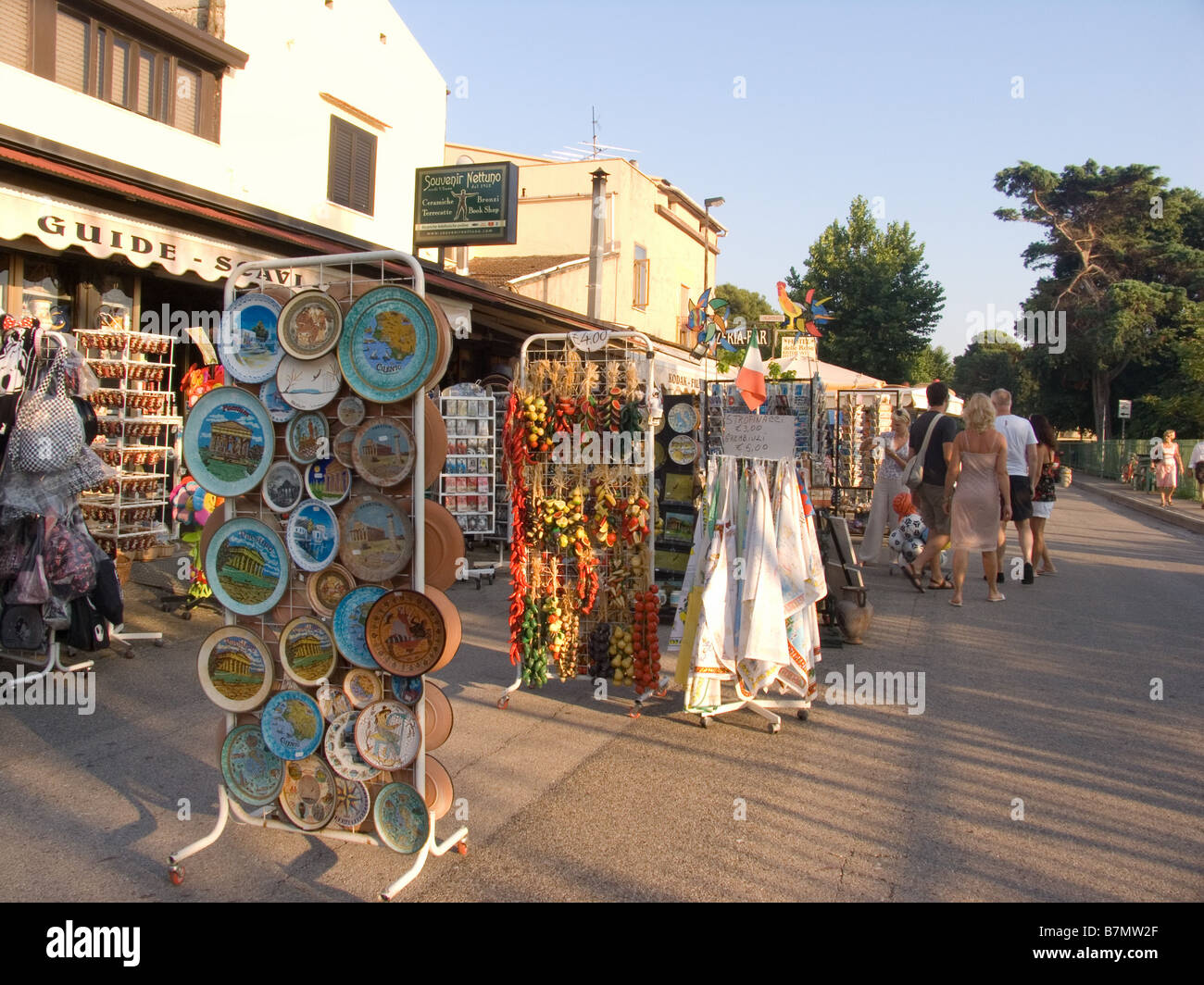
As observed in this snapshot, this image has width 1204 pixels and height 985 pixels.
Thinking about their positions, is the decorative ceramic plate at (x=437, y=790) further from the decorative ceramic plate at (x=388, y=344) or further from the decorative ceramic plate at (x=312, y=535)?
Answer: the decorative ceramic plate at (x=388, y=344)

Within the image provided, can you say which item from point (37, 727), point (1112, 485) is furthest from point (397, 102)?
point (1112, 485)

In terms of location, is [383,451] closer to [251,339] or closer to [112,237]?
[251,339]

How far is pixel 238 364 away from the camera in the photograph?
359 cm

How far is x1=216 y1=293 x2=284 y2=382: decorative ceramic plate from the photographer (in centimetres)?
355

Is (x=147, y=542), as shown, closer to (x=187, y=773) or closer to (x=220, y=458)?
(x=187, y=773)

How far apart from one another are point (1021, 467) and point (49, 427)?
383 inches

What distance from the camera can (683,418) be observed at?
7988 mm

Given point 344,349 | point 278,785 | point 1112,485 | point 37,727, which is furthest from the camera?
point 1112,485

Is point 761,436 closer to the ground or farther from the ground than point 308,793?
farther from the ground

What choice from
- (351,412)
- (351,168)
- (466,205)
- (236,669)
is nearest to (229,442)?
(351,412)

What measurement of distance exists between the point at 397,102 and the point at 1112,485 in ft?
96.2

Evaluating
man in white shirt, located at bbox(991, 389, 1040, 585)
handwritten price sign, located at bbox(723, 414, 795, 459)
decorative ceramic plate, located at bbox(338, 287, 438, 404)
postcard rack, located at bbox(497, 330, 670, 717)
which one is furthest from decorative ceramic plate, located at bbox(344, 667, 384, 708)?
man in white shirt, located at bbox(991, 389, 1040, 585)

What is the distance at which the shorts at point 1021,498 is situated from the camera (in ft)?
33.7

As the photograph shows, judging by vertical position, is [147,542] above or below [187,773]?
above
